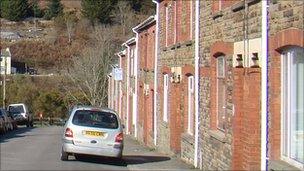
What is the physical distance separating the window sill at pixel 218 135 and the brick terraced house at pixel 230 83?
2 centimetres

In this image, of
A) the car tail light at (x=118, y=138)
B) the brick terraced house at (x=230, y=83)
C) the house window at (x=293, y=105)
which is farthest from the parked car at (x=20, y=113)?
the house window at (x=293, y=105)

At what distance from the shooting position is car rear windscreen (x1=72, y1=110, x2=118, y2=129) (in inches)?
708

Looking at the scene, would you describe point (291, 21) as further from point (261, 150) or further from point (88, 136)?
point (88, 136)

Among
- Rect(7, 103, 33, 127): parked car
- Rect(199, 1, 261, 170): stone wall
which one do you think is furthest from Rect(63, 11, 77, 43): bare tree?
Rect(199, 1, 261, 170): stone wall

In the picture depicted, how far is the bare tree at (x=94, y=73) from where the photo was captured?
68.3 m

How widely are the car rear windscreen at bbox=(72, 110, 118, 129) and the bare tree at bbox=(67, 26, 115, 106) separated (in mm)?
47827

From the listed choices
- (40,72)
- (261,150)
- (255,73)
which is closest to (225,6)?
(255,73)

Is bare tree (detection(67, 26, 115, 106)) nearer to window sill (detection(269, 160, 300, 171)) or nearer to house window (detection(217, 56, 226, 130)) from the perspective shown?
house window (detection(217, 56, 226, 130))

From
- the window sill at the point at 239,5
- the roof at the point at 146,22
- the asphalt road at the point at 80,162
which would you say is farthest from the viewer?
the roof at the point at 146,22

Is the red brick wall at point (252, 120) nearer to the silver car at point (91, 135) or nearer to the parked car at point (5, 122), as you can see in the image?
the silver car at point (91, 135)

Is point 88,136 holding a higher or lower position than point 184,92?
lower

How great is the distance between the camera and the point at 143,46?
32.2m

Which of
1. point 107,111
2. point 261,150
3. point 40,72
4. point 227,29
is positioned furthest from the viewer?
point 40,72

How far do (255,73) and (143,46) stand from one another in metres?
20.7
